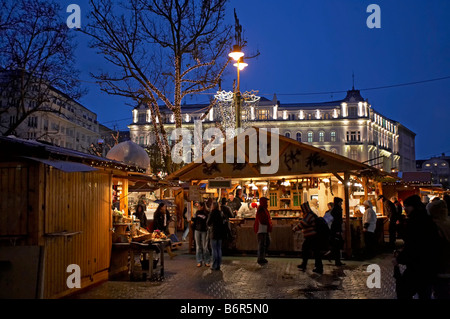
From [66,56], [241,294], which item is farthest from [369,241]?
[66,56]

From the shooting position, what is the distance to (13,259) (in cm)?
626

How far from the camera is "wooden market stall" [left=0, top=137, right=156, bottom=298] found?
20.6ft

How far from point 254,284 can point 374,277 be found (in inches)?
118

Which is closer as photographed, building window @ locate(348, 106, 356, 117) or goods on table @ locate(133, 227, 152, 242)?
goods on table @ locate(133, 227, 152, 242)

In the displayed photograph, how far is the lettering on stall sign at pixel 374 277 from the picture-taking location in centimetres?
914

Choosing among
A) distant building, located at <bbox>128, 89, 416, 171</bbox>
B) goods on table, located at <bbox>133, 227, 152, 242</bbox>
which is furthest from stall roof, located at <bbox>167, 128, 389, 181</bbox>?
distant building, located at <bbox>128, 89, 416, 171</bbox>

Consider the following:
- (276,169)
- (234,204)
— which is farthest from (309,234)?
(234,204)

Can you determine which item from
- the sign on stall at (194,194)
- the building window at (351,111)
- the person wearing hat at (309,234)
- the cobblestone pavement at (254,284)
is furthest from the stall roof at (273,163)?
the building window at (351,111)

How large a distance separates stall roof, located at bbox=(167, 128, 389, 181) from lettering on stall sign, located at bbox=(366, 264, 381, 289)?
3.16 metres

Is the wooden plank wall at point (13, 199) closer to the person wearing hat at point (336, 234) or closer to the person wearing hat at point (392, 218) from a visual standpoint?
the person wearing hat at point (336, 234)

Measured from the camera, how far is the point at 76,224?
8.63m

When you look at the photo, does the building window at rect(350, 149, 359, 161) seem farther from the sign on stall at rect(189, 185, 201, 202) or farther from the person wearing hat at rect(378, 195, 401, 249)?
the sign on stall at rect(189, 185, 201, 202)

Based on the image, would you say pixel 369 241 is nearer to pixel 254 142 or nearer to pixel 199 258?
pixel 254 142

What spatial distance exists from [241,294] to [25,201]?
440cm
